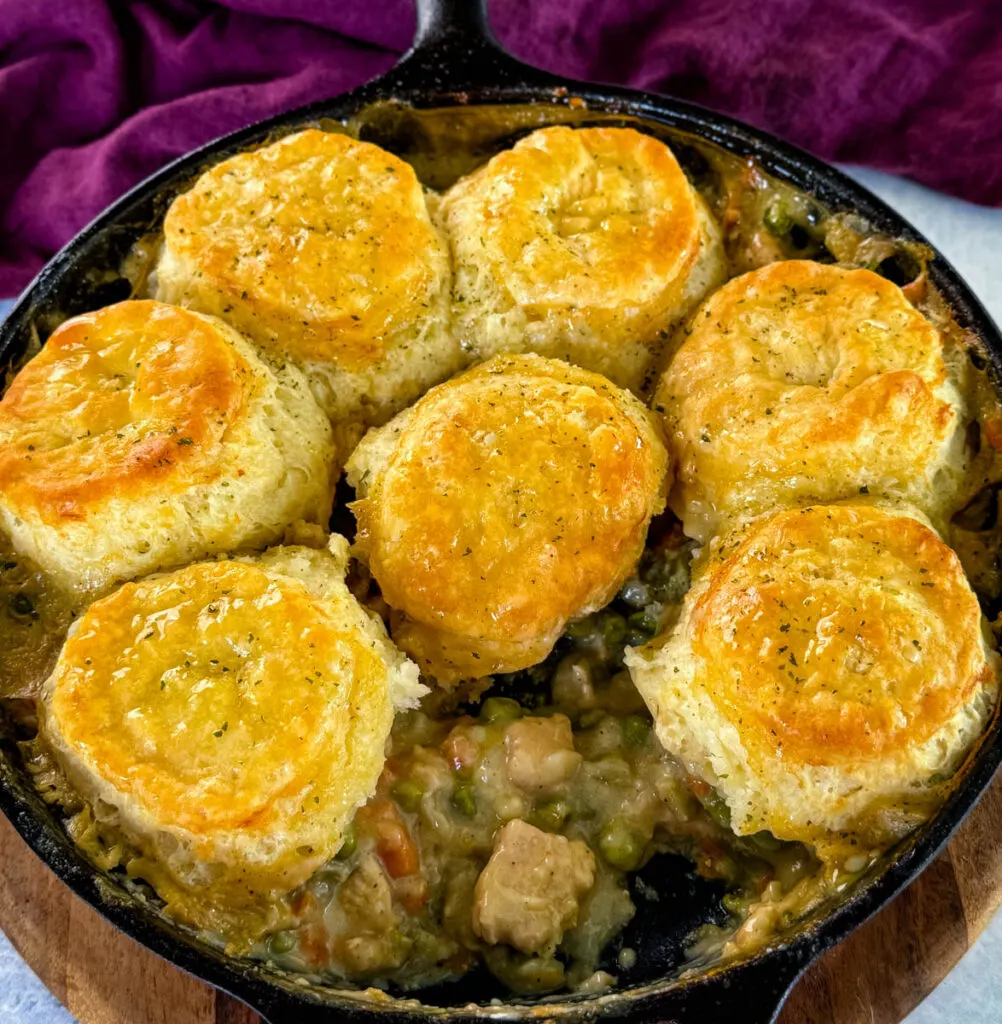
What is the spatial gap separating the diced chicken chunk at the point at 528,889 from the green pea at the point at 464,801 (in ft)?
0.26

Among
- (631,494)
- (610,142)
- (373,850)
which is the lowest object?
(373,850)

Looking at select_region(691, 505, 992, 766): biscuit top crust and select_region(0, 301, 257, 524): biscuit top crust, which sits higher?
select_region(691, 505, 992, 766): biscuit top crust

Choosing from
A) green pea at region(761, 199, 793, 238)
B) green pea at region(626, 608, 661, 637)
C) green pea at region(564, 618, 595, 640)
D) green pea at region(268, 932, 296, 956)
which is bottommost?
green pea at region(268, 932, 296, 956)

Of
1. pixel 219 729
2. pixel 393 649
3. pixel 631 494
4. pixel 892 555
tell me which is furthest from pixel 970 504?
pixel 219 729

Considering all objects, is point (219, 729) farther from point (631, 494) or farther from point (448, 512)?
point (631, 494)

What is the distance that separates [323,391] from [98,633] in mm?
784

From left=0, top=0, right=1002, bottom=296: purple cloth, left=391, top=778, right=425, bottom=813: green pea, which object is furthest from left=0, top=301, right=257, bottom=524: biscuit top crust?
left=0, top=0, right=1002, bottom=296: purple cloth

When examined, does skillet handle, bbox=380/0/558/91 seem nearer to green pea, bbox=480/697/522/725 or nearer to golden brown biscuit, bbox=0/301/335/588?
golden brown biscuit, bbox=0/301/335/588

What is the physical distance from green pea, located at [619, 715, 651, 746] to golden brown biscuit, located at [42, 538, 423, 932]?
0.52 meters

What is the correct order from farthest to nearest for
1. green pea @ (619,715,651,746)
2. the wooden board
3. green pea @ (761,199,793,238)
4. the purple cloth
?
the purple cloth → green pea @ (761,199,793,238) → green pea @ (619,715,651,746) → the wooden board

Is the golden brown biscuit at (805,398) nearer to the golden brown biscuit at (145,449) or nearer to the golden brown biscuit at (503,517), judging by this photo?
the golden brown biscuit at (503,517)

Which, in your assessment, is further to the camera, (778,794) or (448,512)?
(448,512)

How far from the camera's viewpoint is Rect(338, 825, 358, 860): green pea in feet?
7.13

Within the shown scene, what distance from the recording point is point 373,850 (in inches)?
88.0
